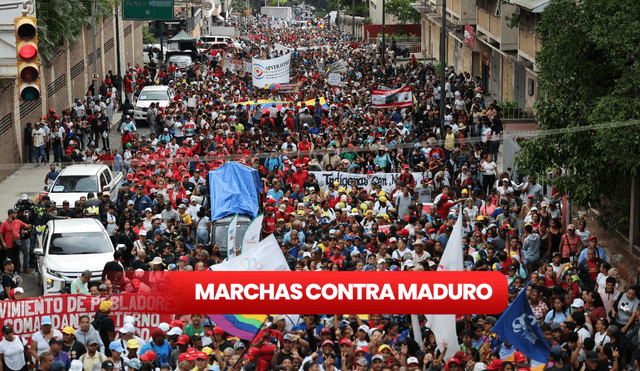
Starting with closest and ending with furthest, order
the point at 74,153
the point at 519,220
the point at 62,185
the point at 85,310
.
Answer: the point at 85,310 → the point at 519,220 → the point at 62,185 → the point at 74,153

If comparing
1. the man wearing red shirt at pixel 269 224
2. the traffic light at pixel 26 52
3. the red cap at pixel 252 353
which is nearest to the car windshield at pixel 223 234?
the man wearing red shirt at pixel 269 224

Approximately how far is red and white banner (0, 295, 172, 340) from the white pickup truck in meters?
8.22

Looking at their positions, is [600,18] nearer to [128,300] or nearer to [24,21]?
[128,300]

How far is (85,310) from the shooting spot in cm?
1288

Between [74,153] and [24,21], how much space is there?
64.6 ft

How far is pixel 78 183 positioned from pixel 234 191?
4.80 metres

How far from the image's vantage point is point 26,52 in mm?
7773

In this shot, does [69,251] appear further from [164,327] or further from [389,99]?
[389,99]

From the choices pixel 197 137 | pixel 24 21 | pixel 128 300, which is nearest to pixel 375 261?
pixel 128 300

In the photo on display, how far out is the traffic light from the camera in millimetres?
7738

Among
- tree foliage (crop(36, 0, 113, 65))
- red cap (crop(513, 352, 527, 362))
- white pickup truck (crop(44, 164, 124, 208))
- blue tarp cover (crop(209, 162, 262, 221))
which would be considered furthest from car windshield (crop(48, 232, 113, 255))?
tree foliage (crop(36, 0, 113, 65))

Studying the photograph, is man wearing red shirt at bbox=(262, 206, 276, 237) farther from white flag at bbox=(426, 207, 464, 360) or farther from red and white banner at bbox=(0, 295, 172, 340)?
white flag at bbox=(426, 207, 464, 360)

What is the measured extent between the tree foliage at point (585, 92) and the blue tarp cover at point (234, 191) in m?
5.22

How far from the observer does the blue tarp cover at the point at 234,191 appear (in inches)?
722
